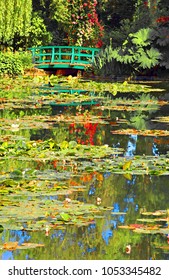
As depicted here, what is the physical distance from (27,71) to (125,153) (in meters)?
21.4

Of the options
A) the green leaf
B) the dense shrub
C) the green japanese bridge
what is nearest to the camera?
the green leaf

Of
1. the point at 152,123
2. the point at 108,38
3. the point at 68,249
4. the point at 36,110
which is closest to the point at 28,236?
the point at 68,249

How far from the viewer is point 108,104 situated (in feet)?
68.2

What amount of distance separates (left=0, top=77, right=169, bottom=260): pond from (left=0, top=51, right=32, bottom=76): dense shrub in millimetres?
14537

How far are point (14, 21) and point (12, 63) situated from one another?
3.63m

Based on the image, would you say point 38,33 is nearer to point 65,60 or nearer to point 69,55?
point 69,55

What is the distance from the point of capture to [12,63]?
106 ft

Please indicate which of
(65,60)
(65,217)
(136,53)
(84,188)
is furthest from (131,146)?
(65,60)

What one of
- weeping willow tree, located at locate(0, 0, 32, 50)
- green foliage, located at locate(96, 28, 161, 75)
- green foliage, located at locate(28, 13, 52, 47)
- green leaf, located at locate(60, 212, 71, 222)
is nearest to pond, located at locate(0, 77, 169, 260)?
→ green leaf, located at locate(60, 212, 71, 222)

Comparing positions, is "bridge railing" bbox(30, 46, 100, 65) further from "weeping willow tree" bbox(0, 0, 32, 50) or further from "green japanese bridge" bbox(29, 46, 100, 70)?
"weeping willow tree" bbox(0, 0, 32, 50)

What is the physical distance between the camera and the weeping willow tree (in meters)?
34.8
